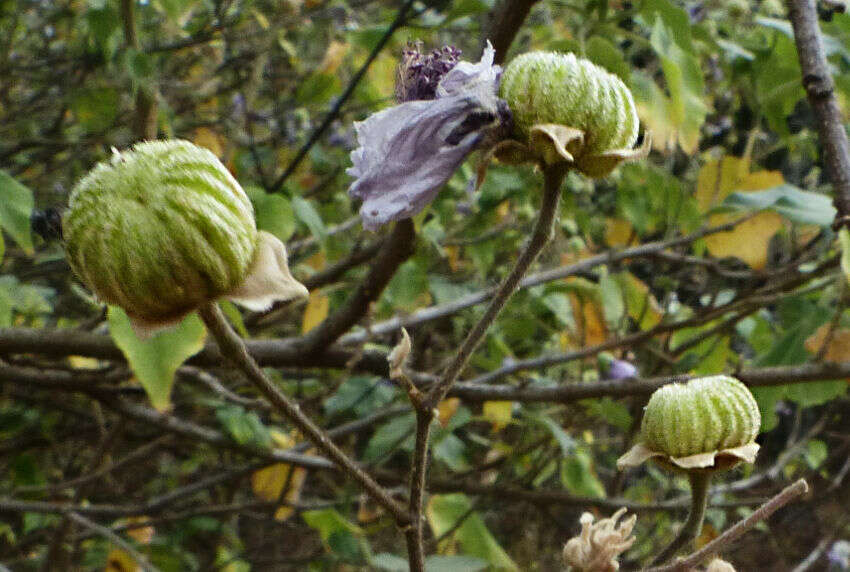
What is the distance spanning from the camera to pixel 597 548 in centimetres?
Answer: 42

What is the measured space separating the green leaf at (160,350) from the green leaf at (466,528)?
814 mm

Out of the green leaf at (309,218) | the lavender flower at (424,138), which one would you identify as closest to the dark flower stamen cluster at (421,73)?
the lavender flower at (424,138)

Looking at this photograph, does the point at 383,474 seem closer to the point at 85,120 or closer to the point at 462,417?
the point at 462,417

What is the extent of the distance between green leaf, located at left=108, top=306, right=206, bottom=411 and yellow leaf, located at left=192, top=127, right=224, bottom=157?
37.5 inches

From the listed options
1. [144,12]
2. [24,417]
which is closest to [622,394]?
[24,417]

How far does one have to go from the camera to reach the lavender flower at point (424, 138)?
0.45m

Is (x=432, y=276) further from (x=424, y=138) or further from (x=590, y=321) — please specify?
(x=424, y=138)

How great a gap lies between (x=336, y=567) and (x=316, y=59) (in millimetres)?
1486

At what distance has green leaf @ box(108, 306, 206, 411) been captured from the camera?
0.74m

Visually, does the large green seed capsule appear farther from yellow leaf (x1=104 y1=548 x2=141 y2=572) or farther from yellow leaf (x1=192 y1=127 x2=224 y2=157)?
yellow leaf (x1=104 y1=548 x2=141 y2=572)

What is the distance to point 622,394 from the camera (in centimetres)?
103

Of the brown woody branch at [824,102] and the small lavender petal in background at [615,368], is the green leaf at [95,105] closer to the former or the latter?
the small lavender petal in background at [615,368]

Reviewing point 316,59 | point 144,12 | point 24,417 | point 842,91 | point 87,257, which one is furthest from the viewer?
point 316,59

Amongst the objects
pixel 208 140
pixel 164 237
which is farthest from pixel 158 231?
pixel 208 140
